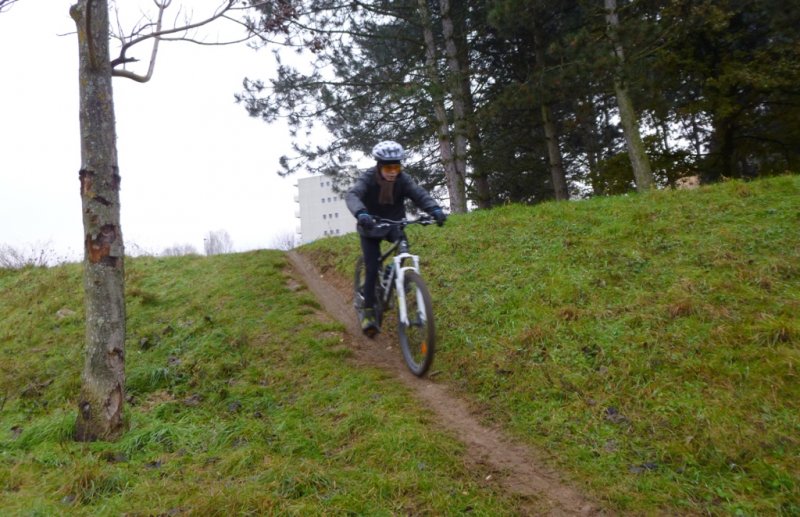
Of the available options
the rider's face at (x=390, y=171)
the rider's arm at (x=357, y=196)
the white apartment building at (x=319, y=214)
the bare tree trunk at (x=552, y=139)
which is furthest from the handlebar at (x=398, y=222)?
the white apartment building at (x=319, y=214)

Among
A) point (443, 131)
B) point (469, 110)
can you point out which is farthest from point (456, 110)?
point (469, 110)

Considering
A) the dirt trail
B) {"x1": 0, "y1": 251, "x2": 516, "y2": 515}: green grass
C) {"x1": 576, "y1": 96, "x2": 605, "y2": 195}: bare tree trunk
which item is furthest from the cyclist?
{"x1": 576, "y1": 96, "x2": 605, "y2": 195}: bare tree trunk

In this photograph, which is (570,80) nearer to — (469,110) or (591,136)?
(469,110)

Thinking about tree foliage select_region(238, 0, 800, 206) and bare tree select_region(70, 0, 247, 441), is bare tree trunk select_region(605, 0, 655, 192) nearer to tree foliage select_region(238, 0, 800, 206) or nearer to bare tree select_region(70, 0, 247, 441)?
tree foliage select_region(238, 0, 800, 206)

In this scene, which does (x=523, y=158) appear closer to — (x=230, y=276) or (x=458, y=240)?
(x=458, y=240)

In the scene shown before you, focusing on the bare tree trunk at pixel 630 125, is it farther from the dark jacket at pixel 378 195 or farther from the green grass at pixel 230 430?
the green grass at pixel 230 430

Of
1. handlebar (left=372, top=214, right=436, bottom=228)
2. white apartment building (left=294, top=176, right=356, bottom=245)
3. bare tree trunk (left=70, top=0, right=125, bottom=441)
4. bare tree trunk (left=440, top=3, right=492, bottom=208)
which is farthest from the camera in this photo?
white apartment building (left=294, top=176, right=356, bottom=245)

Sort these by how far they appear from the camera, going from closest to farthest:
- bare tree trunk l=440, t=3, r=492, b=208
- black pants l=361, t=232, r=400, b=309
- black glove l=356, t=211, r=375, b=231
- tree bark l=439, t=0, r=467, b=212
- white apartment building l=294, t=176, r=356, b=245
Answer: black glove l=356, t=211, r=375, b=231, black pants l=361, t=232, r=400, b=309, tree bark l=439, t=0, r=467, b=212, bare tree trunk l=440, t=3, r=492, b=208, white apartment building l=294, t=176, r=356, b=245

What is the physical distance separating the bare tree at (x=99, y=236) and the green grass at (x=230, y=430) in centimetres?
30

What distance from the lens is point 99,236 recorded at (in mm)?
3998

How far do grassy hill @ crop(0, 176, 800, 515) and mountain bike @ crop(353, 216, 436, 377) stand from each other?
357 millimetres

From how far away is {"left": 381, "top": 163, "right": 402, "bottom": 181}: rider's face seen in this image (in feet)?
18.4

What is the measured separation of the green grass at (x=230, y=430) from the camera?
297 centimetres

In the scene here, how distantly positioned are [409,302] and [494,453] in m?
1.95
